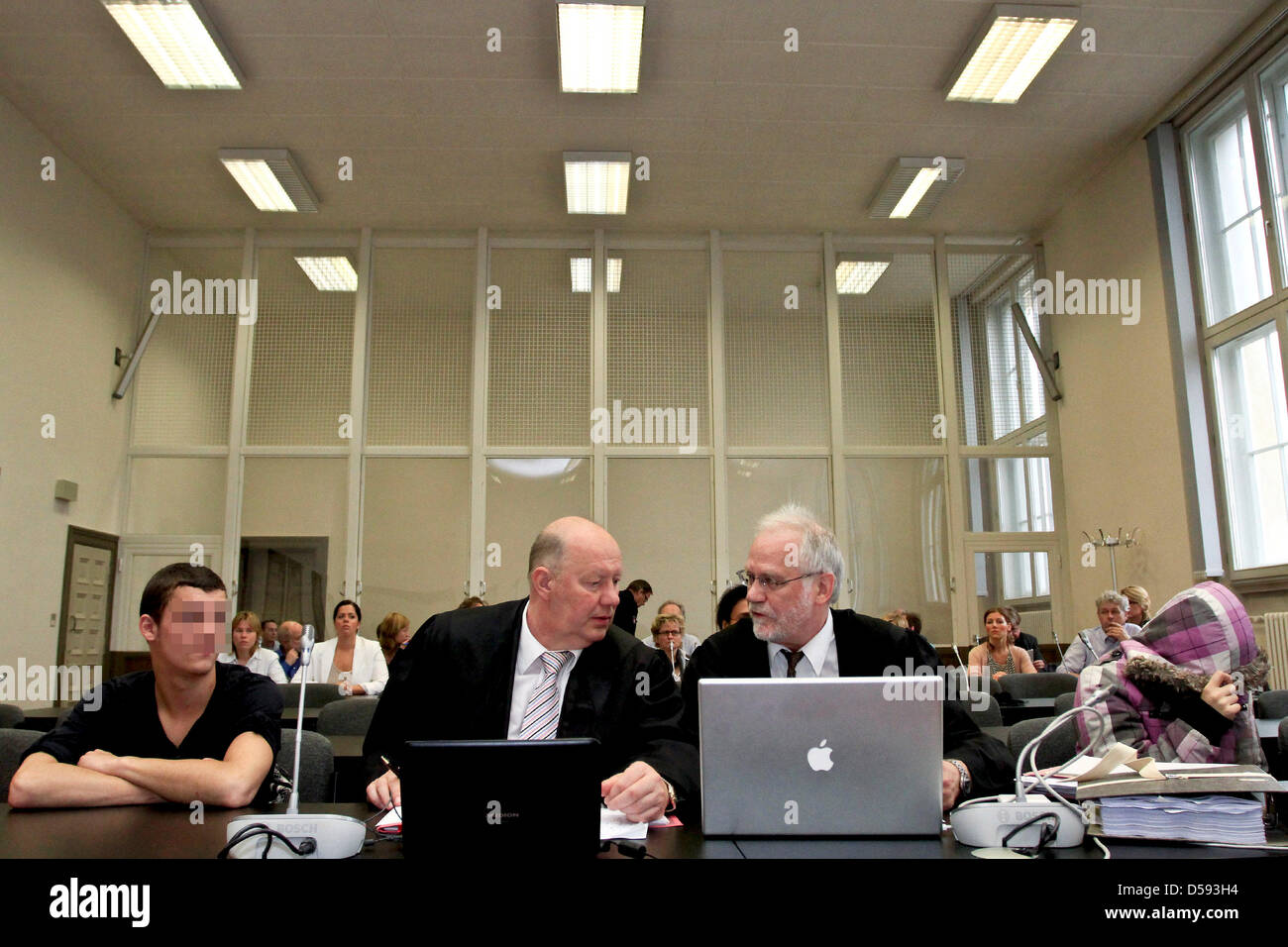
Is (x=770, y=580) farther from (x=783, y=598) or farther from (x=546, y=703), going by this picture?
(x=546, y=703)

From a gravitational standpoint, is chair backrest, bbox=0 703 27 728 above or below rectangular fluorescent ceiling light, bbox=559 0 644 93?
below

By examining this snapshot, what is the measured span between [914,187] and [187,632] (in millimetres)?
7727

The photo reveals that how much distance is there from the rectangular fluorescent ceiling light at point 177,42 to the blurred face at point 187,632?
16.9ft

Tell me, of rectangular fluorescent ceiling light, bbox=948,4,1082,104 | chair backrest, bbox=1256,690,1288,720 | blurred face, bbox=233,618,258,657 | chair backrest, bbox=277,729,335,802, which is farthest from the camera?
blurred face, bbox=233,618,258,657

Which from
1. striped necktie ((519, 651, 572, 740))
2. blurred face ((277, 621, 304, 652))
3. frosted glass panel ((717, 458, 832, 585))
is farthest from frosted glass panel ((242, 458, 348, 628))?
striped necktie ((519, 651, 572, 740))

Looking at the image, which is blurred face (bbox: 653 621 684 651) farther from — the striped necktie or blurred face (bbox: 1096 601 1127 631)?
the striped necktie

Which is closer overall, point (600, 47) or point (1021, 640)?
point (600, 47)

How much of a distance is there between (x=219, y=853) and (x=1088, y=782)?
1393mm

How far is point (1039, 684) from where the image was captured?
16.4ft

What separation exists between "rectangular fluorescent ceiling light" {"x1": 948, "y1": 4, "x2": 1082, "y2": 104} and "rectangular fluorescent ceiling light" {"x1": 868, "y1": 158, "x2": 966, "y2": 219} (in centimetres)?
96

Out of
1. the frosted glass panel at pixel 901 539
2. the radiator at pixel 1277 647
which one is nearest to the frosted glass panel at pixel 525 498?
the frosted glass panel at pixel 901 539

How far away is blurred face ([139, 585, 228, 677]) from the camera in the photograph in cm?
206

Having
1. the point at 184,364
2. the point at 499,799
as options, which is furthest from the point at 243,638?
the point at 499,799

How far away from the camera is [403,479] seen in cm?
893
